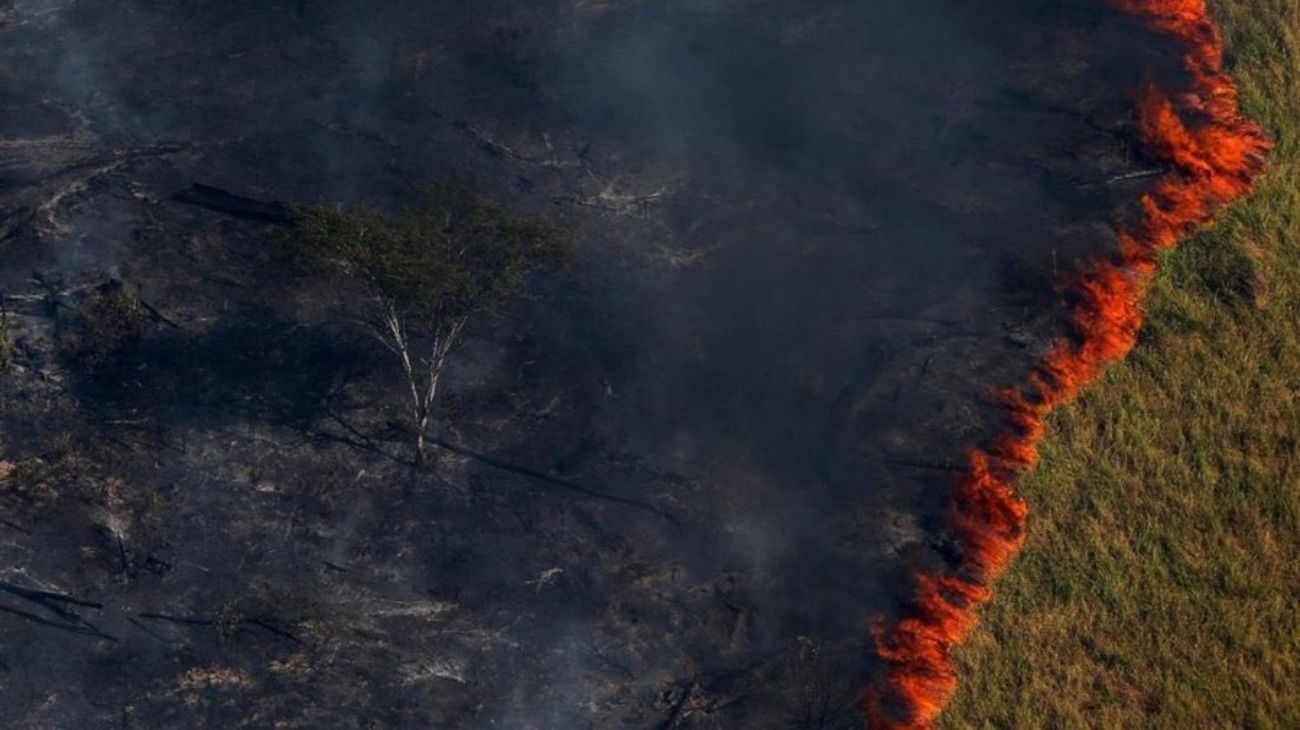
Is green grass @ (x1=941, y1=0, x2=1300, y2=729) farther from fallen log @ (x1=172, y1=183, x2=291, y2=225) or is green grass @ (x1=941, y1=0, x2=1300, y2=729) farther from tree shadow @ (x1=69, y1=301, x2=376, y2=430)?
fallen log @ (x1=172, y1=183, x2=291, y2=225)

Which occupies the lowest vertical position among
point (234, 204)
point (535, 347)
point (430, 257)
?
point (535, 347)

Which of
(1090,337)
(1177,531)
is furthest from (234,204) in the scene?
(1177,531)

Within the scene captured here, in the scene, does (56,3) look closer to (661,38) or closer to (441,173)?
(441,173)

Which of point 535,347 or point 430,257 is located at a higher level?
point 430,257

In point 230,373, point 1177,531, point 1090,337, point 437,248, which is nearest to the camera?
point 437,248

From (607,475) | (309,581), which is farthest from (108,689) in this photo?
(607,475)

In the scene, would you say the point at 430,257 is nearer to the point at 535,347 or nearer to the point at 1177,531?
the point at 535,347
